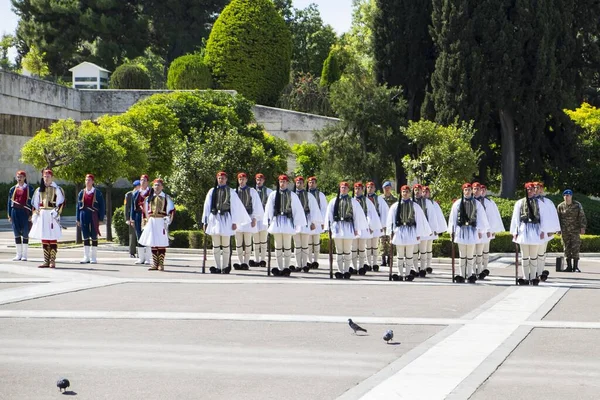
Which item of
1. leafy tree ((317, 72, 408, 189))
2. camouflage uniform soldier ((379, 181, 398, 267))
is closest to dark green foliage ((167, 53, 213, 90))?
leafy tree ((317, 72, 408, 189))

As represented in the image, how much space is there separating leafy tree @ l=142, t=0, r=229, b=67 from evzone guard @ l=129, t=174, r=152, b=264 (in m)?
45.9

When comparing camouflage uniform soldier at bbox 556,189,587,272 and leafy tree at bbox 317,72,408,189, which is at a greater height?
leafy tree at bbox 317,72,408,189

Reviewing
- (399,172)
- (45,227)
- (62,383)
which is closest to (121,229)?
(45,227)

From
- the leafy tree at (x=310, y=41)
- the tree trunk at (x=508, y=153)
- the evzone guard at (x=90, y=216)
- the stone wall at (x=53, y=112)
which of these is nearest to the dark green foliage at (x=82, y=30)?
the leafy tree at (x=310, y=41)

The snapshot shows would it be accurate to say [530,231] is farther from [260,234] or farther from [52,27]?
[52,27]

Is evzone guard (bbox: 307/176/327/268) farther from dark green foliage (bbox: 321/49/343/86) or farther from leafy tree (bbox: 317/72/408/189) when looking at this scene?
dark green foliage (bbox: 321/49/343/86)

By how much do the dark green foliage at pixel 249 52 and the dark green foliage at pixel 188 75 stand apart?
819 mm

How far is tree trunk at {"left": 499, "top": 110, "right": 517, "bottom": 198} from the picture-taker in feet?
126

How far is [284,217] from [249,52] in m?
27.3

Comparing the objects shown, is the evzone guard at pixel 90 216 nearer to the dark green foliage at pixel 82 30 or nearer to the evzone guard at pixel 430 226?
the evzone guard at pixel 430 226

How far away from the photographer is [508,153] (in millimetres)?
38469

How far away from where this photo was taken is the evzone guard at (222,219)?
21.9 m

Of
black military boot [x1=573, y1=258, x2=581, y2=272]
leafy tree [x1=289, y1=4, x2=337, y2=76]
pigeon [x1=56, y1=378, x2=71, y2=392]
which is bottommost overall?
pigeon [x1=56, y1=378, x2=71, y2=392]

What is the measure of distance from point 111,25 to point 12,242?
121 feet
